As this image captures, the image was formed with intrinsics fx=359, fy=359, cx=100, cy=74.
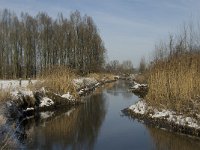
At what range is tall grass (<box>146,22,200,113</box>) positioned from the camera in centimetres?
1503

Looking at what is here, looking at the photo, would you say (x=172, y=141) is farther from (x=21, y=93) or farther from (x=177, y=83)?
(x=21, y=93)

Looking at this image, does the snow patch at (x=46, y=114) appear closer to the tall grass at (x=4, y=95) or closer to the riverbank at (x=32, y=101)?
the riverbank at (x=32, y=101)

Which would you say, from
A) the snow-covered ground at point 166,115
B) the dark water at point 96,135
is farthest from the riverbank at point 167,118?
the dark water at point 96,135

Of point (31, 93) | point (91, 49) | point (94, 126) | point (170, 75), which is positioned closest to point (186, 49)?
point (170, 75)

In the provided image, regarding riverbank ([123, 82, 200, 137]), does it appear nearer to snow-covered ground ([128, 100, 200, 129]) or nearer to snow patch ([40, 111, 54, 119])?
snow-covered ground ([128, 100, 200, 129])

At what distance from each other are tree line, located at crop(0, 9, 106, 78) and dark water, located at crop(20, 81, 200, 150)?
27879 mm

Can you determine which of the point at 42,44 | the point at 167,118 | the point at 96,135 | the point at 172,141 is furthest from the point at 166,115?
the point at 42,44

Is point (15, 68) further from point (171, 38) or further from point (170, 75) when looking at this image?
point (170, 75)

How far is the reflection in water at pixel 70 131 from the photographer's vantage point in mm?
12344

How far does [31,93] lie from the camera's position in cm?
1948

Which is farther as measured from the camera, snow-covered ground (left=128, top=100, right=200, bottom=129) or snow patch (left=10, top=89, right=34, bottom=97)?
snow patch (left=10, top=89, right=34, bottom=97)

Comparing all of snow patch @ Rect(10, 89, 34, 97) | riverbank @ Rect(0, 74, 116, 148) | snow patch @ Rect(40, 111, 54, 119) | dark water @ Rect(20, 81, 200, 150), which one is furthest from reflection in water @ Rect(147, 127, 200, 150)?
snow patch @ Rect(10, 89, 34, 97)

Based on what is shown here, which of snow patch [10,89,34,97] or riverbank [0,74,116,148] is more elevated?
snow patch [10,89,34,97]

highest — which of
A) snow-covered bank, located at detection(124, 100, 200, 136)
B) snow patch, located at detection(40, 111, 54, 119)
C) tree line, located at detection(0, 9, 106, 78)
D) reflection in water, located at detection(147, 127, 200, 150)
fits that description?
tree line, located at detection(0, 9, 106, 78)
